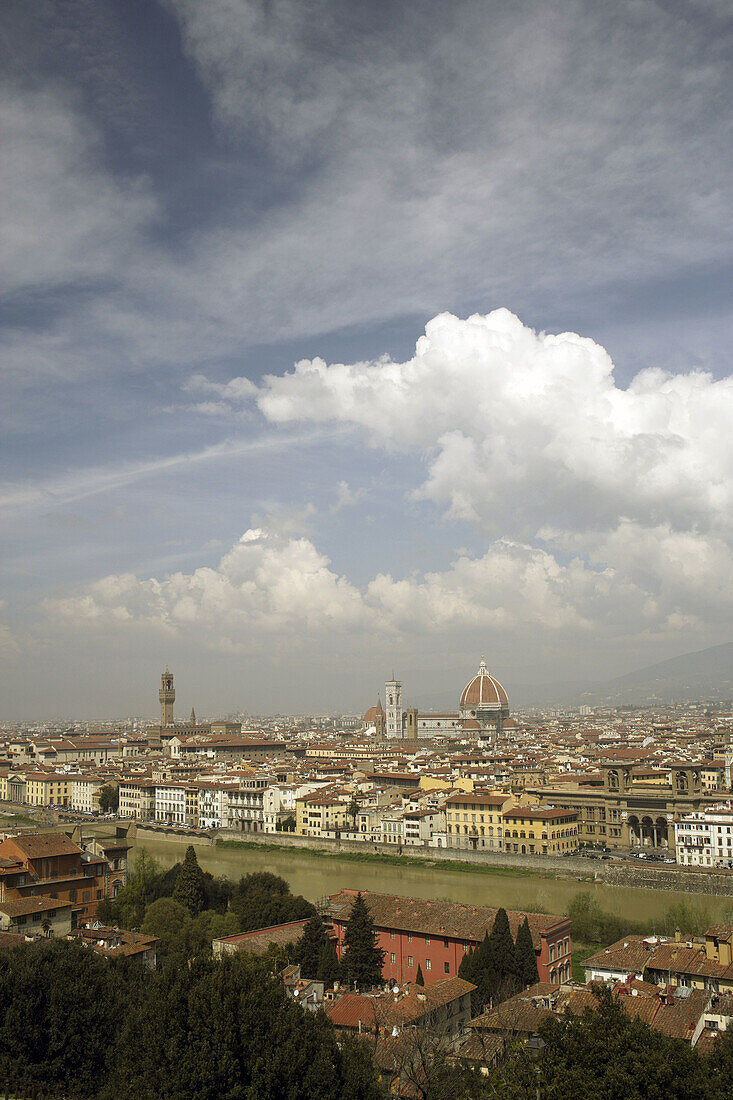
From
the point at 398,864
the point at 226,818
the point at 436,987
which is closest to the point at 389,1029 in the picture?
the point at 436,987

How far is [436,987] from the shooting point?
11.1 meters

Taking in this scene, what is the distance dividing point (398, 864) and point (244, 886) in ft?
29.7

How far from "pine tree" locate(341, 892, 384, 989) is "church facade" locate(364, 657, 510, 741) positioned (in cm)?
5465

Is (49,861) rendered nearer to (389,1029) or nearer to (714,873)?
(389,1029)

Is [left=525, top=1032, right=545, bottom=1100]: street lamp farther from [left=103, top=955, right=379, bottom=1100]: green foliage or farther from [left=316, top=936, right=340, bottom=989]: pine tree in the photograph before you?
[left=316, top=936, right=340, bottom=989]: pine tree

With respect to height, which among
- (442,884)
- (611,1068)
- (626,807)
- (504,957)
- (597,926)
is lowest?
(442,884)

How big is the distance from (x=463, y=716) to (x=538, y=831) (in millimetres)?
48107

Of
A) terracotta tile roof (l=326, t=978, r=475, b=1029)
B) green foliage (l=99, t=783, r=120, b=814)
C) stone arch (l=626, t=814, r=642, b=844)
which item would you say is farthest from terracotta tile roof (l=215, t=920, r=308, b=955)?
green foliage (l=99, t=783, r=120, b=814)

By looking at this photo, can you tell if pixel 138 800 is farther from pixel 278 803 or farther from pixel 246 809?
pixel 278 803

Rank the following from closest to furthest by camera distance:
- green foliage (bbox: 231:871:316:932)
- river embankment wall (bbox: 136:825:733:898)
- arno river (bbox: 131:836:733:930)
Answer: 1. green foliage (bbox: 231:871:316:932)
2. arno river (bbox: 131:836:733:930)
3. river embankment wall (bbox: 136:825:733:898)

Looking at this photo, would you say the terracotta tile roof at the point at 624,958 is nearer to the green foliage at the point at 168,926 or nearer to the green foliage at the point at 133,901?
the green foliage at the point at 168,926

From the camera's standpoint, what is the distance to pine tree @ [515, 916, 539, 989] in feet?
39.5

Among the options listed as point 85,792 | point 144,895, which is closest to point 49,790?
point 85,792

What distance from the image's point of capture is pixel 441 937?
44.2ft
